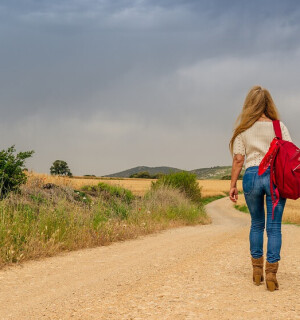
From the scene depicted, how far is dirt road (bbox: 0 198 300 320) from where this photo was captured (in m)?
4.51

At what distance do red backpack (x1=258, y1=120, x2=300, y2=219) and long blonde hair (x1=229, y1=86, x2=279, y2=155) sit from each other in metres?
0.46

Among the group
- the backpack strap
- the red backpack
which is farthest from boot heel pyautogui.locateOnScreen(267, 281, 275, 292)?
the backpack strap

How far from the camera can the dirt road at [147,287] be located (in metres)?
4.51

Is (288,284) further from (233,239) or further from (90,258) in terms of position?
(233,239)

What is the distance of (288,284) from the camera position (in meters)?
5.80

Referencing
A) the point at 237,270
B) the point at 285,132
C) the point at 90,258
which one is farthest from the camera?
the point at 90,258

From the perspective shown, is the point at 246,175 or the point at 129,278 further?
the point at 129,278

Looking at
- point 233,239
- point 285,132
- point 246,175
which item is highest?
point 285,132

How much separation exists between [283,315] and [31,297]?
3131mm

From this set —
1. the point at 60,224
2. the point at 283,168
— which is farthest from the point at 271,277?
the point at 60,224

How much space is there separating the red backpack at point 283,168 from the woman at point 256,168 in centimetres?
9

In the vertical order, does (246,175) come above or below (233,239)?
above

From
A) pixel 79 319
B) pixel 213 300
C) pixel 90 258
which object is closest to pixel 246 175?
pixel 213 300

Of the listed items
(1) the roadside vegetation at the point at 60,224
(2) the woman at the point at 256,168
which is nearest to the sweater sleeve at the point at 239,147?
(2) the woman at the point at 256,168
